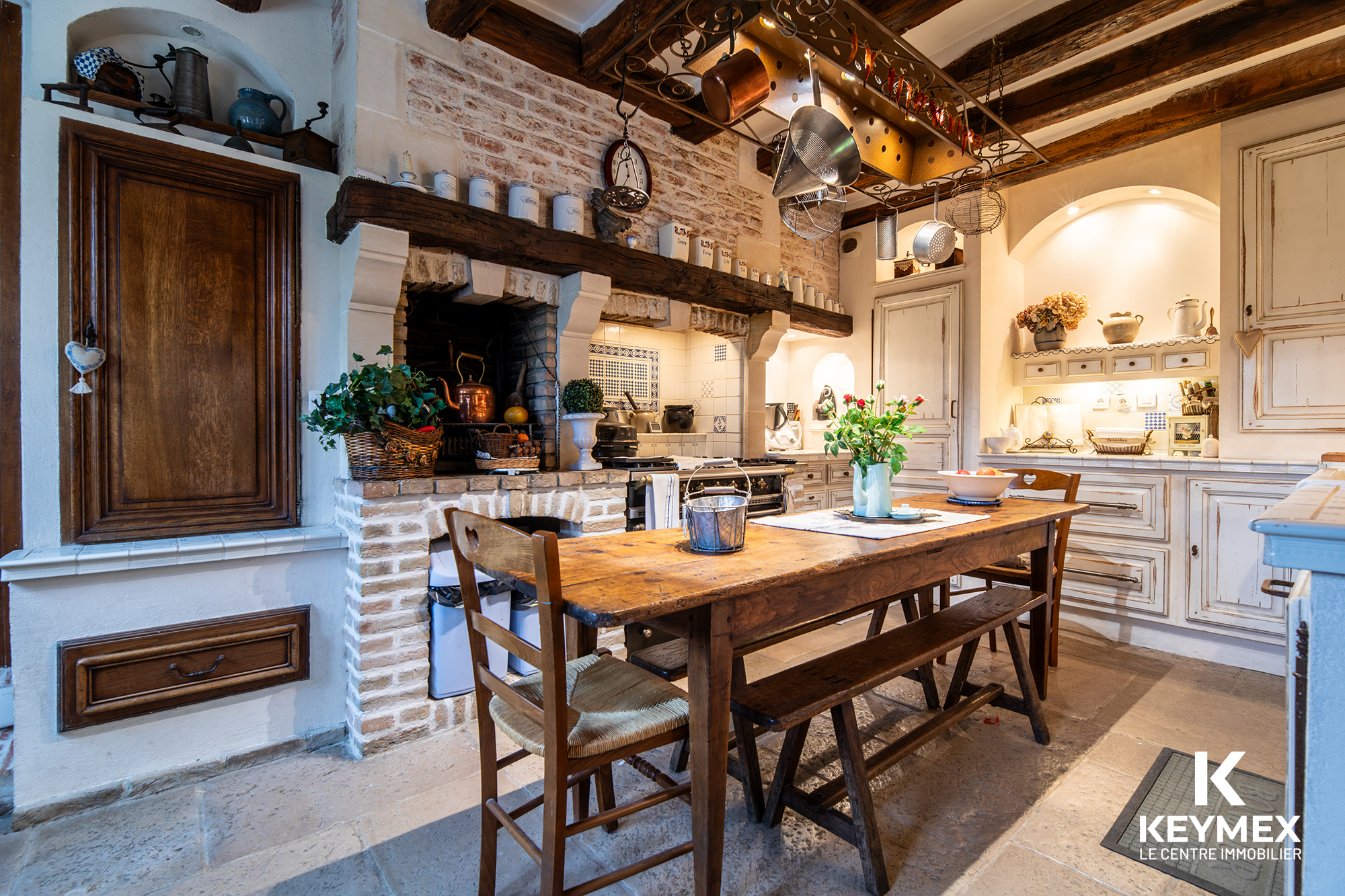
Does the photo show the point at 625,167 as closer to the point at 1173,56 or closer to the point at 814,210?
the point at 814,210

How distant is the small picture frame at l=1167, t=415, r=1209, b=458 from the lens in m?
3.64

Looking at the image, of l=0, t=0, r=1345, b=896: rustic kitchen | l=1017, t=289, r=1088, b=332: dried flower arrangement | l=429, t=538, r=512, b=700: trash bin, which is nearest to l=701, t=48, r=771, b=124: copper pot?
l=0, t=0, r=1345, b=896: rustic kitchen

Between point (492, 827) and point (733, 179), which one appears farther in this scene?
point (733, 179)

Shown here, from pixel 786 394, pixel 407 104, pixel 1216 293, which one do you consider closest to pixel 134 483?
pixel 407 104

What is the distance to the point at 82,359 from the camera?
6.97 feet

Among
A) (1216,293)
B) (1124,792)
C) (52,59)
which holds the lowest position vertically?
(1124,792)

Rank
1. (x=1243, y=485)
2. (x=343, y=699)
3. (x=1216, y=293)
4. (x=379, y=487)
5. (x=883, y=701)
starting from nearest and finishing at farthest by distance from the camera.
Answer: (x=379, y=487) → (x=343, y=699) → (x=883, y=701) → (x=1243, y=485) → (x=1216, y=293)

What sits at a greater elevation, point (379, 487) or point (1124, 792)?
point (379, 487)

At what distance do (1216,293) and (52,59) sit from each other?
5897 millimetres

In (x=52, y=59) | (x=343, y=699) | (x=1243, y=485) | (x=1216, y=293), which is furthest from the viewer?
(x=1216, y=293)

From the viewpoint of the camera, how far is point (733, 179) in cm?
410

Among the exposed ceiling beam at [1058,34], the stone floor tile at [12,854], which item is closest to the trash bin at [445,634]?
the stone floor tile at [12,854]

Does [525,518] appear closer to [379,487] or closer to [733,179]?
[379,487]

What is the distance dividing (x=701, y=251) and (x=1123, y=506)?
2.89 meters
